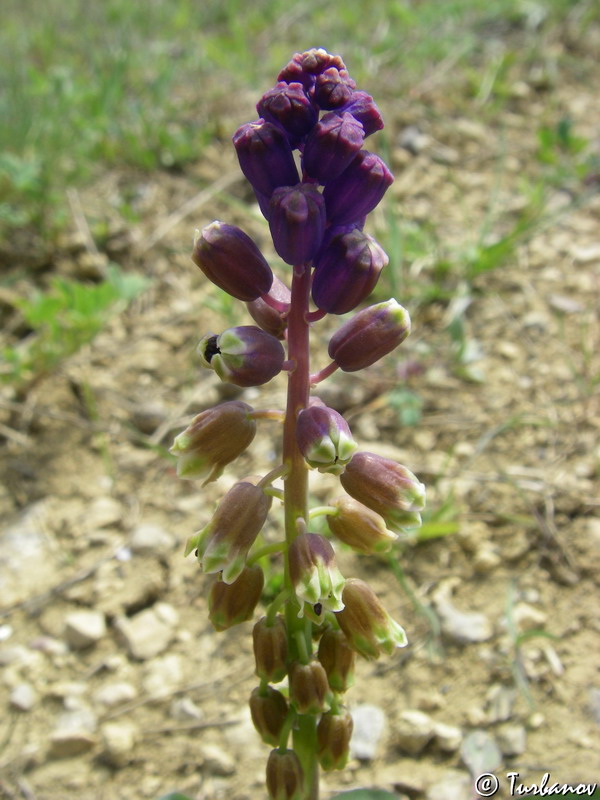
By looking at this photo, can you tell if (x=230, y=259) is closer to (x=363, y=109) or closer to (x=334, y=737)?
(x=363, y=109)

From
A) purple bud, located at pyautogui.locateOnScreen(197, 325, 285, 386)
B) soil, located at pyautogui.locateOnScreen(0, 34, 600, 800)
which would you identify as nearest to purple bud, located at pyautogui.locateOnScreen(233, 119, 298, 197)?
purple bud, located at pyautogui.locateOnScreen(197, 325, 285, 386)

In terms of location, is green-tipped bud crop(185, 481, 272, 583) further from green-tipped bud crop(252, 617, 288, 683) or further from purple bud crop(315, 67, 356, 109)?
purple bud crop(315, 67, 356, 109)

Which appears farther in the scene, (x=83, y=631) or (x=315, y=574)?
(x=83, y=631)

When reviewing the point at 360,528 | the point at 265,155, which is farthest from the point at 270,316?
the point at 360,528

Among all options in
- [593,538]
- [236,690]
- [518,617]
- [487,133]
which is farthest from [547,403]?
[487,133]

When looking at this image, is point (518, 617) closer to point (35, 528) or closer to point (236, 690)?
point (236, 690)

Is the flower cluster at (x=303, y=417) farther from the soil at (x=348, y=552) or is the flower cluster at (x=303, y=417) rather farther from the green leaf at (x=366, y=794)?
the soil at (x=348, y=552)

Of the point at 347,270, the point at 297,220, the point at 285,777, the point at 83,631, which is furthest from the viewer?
the point at 83,631
